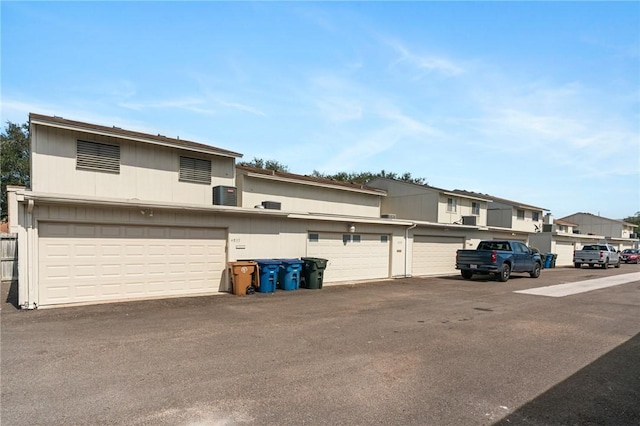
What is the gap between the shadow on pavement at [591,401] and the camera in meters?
3.87

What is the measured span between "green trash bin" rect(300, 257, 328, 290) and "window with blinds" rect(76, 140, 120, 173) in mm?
7140

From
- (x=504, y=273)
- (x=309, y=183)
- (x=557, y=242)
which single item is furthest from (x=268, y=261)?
(x=557, y=242)

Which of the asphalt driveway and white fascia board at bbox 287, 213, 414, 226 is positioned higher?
white fascia board at bbox 287, 213, 414, 226

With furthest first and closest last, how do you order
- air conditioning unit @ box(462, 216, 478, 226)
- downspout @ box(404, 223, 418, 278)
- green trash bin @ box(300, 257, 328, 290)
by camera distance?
air conditioning unit @ box(462, 216, 478, 226) → downspout @ box(404, 223, 418, 278) → green trash bin @ box(300, 257, 328, 290)

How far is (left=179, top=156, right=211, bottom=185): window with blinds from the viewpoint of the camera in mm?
13914

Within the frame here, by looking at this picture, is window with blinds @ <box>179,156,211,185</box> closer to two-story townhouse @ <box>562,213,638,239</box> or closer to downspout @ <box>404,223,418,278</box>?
downspout @ <box>404,223,418,278</box>

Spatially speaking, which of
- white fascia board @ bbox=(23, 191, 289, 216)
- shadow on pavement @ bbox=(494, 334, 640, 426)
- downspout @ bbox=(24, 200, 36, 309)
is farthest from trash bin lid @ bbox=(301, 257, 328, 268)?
shadow on pavement @ bbox=(494, 334, 640, 426)

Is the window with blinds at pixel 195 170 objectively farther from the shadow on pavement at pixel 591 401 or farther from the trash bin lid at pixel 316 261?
the shadow on pavement at pixel 591 401

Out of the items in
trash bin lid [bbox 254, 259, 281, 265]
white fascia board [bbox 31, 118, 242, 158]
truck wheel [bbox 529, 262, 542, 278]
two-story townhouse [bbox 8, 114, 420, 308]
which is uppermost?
white fascia board [bbox 31, 118, 242, 158]

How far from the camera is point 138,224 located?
1087cm

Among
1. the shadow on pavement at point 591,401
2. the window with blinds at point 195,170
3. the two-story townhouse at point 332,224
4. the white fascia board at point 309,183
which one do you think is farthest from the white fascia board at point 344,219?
the shadow on pavement at point 591,401

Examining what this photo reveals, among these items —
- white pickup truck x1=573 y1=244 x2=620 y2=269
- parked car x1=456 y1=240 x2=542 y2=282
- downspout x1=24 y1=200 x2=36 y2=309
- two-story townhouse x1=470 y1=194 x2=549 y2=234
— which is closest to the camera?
downspout x1=24 y1=200 x2=36 y2=309

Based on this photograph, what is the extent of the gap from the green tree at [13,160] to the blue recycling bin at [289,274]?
30.3 meters

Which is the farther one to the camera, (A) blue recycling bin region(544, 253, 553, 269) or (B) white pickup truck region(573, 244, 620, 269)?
(A) blue recycling bin region(544, 253, 553, 269)
